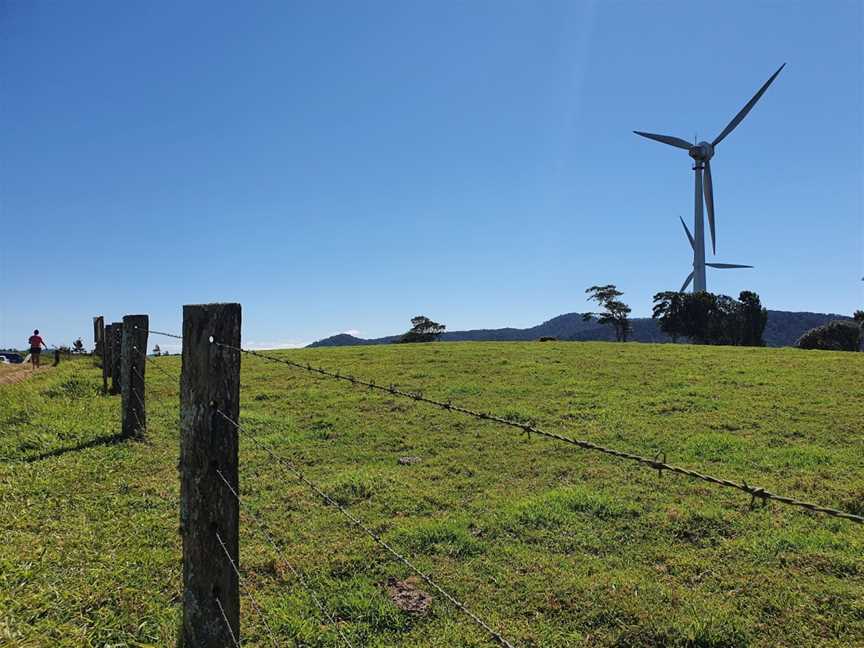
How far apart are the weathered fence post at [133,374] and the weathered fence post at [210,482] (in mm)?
7088

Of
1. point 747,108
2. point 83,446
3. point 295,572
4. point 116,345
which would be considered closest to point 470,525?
point 295,572

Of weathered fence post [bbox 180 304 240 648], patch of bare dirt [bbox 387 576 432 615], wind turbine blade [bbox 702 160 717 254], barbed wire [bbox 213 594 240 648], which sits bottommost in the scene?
patch of bare dirt [bbox 387 576 432 615]

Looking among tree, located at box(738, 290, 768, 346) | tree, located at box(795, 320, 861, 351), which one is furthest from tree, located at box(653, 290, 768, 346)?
tree, located at box(795, 320, 861, 351)

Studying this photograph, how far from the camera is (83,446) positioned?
8.84m

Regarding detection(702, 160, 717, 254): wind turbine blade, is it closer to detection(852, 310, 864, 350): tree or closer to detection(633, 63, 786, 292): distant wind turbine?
A: detection(633, 63, 786, 292): distant wind turbine

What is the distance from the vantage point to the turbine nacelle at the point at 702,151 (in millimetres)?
70625

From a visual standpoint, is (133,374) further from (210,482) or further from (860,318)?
(860,318)

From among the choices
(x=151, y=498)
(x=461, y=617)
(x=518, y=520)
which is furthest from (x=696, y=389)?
(x=151, y=498)

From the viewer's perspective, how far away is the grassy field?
14.8ft

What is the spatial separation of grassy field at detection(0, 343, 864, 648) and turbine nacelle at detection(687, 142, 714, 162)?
218 ft

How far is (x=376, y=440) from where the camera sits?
34.3 feet

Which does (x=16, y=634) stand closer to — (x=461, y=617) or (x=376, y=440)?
(x=461, y=617)

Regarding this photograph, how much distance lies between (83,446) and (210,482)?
7069mm

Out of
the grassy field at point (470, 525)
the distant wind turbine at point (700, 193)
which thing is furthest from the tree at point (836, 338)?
the grassy field at point (470, 525)
